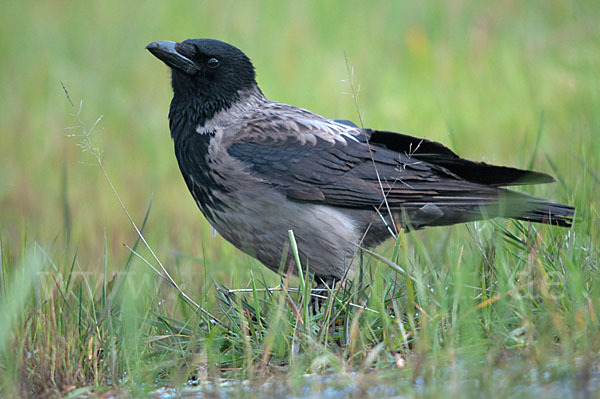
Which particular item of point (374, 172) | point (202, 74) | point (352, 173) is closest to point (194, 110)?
point (202, 74)

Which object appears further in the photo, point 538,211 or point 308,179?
point 308,179

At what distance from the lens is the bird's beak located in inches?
184

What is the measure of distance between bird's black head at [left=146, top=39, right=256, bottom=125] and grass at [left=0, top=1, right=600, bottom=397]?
977 mm

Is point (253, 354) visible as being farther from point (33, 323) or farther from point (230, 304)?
point (33, 323)

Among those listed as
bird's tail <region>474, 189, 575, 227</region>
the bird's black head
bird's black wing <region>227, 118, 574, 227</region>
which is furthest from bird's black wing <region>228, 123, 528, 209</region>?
the bird's black head

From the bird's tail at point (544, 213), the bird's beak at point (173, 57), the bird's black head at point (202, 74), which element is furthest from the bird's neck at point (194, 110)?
the bird's tail at point (544, 213)

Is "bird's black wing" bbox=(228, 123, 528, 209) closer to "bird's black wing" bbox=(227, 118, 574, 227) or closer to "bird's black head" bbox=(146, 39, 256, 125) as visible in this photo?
"bird's black wing" bbox=(227, 118, 574, 227)

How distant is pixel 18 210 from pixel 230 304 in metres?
4.78

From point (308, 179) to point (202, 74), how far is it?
3.26ft

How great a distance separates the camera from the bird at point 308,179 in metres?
4.34

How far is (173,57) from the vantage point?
4684mm

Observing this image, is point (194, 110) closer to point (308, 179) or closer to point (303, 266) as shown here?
point (308, 179)

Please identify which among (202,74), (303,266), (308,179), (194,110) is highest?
(202,74)

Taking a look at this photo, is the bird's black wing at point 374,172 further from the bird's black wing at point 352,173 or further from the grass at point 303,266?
the grass at point 303,266
